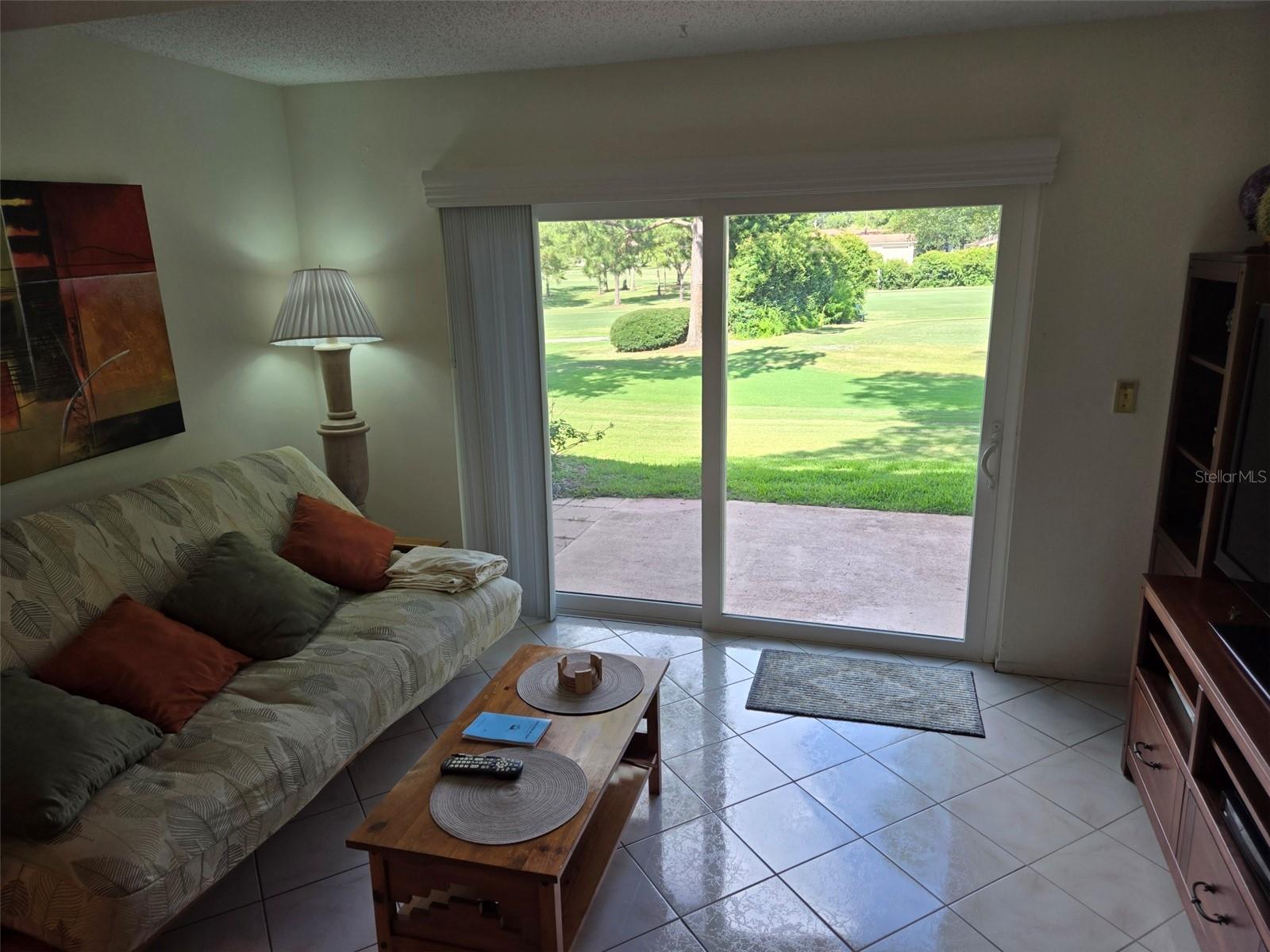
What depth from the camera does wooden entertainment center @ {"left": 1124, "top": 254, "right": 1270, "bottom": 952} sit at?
6.08ft

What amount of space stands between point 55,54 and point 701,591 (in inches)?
118

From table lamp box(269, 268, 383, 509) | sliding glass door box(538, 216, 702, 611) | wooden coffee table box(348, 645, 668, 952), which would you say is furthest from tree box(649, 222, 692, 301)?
wooden coffee table box(348, 645, 668, 952)

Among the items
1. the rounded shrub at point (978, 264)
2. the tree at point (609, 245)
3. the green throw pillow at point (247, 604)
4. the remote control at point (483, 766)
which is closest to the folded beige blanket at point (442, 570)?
the green throw pillow at point (247, 604)

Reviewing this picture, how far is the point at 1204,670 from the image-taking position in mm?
2066

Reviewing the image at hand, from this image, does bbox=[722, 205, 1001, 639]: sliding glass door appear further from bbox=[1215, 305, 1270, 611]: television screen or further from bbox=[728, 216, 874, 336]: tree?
bbox=[1215, 305, 1270, 611]: television screen

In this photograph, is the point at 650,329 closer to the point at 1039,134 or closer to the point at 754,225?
the point at 754,225

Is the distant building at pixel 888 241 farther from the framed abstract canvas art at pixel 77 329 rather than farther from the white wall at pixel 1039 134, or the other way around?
the framed abstract canvas art at pixel 77 329

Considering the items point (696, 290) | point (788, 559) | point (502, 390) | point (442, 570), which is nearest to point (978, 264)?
point (696, 290)

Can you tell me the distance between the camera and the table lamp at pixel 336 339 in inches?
134

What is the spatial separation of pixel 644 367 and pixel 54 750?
2425 millimetres

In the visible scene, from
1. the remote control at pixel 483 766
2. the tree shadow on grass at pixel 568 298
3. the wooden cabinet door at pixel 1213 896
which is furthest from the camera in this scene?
the tree shadow on grass at pixel 568 298

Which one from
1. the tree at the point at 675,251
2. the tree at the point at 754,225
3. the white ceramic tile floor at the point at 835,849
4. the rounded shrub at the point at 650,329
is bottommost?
the white ceramic tile floor at the point at 835,849

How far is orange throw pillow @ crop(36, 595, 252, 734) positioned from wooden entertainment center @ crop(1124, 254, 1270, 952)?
2549 mm

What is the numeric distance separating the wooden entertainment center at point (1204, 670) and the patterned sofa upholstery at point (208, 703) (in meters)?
2.17
